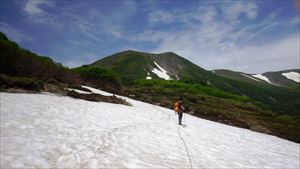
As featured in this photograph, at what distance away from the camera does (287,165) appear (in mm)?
15070

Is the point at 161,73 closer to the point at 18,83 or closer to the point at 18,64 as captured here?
the point at 18,64

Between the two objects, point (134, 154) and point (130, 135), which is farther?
point (130, 135)

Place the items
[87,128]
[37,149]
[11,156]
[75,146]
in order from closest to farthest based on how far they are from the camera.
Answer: [11,156]
[37,149]
[75,146]
[87,128]

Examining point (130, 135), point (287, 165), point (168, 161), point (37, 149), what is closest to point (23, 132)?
point (37, 149)

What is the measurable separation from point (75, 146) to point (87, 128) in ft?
11.7

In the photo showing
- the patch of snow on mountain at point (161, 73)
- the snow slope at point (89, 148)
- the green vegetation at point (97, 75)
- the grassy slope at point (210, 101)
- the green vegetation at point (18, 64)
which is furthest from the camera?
the patch of snow on mountain at point (161, 73)

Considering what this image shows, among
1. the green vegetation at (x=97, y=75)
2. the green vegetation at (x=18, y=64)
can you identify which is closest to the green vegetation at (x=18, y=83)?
the green vegetation at (x=18, y=64)

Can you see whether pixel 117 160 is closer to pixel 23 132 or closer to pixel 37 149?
pixel 37 149

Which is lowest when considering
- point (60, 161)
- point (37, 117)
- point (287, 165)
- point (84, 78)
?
point (287, 165)

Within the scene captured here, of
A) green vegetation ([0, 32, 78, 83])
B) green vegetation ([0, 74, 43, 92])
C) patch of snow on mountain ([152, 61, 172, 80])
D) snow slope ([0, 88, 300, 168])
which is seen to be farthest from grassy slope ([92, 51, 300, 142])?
green vegetation ([0, 74, 43, 92])

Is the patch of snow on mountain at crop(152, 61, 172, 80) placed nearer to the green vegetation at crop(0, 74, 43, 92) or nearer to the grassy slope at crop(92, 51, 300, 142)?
the grassy slope at crop(92, 51, 300, 142)

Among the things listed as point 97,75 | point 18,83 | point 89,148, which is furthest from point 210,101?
point 89,148

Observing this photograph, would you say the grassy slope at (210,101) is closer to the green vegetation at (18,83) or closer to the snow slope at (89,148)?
the snow slope at (89,148)

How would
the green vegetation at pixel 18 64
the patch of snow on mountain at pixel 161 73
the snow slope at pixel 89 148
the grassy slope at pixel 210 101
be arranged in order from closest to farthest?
1. the snow slope at pixel 89 148
2. the green vegetation at pixel 18 64
3. the grassy slope at pixel 210 101
4. the patch of snow on mountain at pixel 161 73
